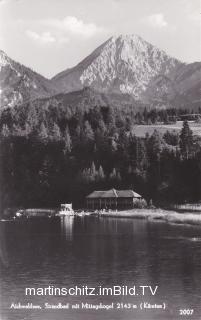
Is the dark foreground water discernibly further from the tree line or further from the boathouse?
the tree line

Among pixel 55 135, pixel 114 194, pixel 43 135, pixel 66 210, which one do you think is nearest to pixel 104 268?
pixel 66 210

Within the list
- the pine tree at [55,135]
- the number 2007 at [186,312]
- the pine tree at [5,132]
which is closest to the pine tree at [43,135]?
the pine tree at [55,135]

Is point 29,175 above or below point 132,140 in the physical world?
below

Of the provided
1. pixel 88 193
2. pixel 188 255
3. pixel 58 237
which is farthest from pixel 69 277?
pixel 88 193

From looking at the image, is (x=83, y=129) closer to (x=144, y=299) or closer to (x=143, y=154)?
(x=143, y=154)

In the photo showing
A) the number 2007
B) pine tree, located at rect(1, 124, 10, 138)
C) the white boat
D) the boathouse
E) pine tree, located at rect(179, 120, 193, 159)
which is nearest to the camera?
the number 2007

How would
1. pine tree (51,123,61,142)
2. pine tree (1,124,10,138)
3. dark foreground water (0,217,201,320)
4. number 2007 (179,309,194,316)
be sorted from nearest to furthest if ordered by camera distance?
number 2007 (179,309,194,316)
dark foreground water (0,217,201,320)
pine tree (51,123,61,142)
pine tree (1,124,10,138)

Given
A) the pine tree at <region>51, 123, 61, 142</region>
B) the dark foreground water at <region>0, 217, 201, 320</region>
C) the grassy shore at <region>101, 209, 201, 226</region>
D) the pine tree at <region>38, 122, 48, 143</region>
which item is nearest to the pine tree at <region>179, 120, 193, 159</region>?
the grassy shore at <region>101, 209, 201, 226</region>
